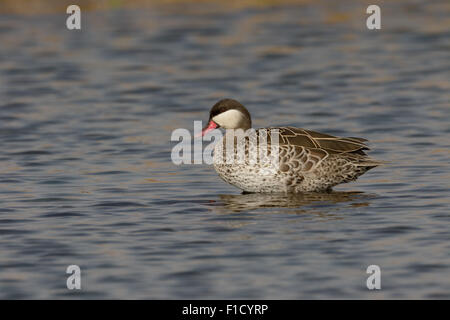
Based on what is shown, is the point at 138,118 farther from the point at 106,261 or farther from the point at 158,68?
the point at 106,261

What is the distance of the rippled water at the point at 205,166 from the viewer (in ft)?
30.8

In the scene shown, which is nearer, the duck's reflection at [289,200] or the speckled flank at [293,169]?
the duck's reflection at [289,200]

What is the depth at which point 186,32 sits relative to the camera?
23250 mm

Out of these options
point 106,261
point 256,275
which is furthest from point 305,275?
point 106,261

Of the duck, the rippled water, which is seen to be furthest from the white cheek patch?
the rippled water

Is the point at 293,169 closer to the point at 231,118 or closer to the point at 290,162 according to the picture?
the point at 290,162

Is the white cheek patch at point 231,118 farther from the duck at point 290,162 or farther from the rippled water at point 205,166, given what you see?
the rippled water at point 205,166

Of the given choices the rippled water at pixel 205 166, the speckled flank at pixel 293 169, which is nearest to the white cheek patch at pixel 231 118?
the speckled flank at pixel 293 169

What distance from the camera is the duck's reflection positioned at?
11.6m

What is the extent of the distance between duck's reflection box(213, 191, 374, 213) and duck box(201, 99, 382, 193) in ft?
0.33

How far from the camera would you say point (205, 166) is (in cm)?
1413

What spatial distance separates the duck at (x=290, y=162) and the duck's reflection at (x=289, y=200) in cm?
10

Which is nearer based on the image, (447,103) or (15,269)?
(15,269)
